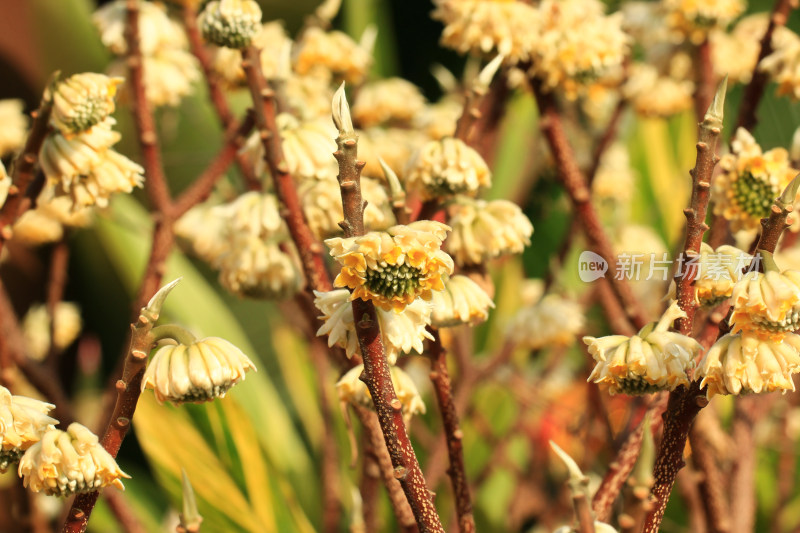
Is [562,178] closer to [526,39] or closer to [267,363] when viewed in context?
[526,39]

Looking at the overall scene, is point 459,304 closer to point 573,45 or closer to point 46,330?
point 573,45

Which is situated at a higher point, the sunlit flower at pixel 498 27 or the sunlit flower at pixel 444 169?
the sunlit flower at pixel 498 27

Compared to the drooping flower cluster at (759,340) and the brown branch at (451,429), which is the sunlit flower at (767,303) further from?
the brown branch at (451,429)

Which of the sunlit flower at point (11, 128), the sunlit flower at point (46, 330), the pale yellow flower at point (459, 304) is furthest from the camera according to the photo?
the sunlit flower at point (46, 330)

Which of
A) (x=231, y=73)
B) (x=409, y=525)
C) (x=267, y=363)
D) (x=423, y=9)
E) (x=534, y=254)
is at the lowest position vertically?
(x=267, y=363)

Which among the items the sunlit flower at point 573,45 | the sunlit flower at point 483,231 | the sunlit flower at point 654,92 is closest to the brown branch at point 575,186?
the sunlit flower at point 573,45

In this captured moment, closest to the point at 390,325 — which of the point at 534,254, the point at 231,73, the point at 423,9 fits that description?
the point at 231,73
